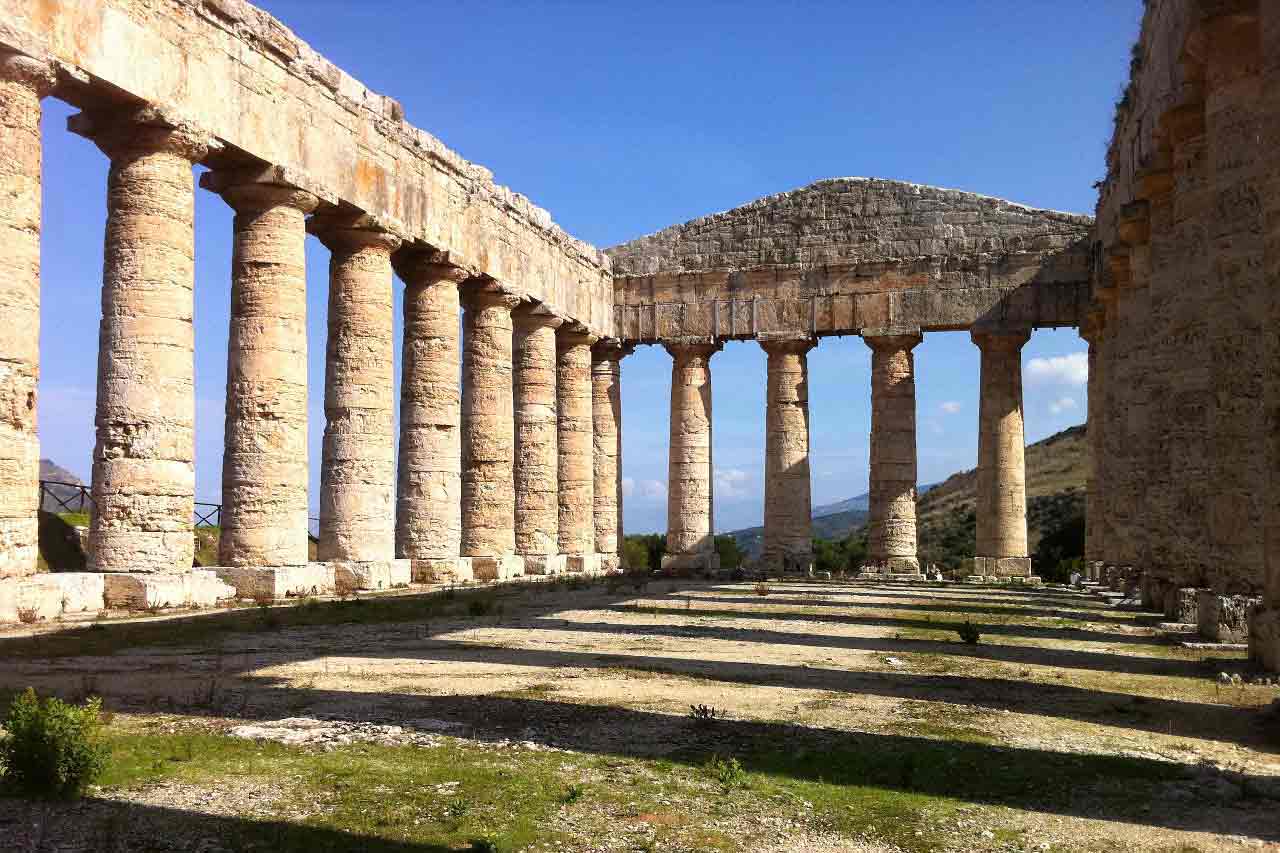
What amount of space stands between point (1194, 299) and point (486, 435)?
15748 millimetres

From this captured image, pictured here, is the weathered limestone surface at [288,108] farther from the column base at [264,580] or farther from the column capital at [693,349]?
the column base at [264,580]

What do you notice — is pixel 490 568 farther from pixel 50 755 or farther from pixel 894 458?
pixel 50 755

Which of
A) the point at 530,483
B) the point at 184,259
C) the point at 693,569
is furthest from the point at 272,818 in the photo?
the point at 693,569

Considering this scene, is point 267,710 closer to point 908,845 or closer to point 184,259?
point 908,845

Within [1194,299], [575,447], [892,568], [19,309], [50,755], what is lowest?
[50,755]

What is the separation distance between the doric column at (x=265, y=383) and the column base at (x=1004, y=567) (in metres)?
19.0

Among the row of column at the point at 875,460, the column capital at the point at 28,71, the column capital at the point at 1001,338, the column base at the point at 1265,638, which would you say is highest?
the column capital at the point at 28,71

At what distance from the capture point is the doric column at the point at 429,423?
79.2ft

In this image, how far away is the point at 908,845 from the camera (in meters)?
5.53

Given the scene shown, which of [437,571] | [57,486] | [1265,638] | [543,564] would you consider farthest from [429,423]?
[57,486]

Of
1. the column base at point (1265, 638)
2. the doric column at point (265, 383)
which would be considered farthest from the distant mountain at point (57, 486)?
the column base at point (1265, 638)

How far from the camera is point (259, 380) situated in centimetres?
1920

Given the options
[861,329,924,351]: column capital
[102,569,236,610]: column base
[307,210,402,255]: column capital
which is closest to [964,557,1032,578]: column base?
[861,329,924,351]: column capital

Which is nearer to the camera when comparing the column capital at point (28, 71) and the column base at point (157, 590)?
the column capital at point (28, 71)
